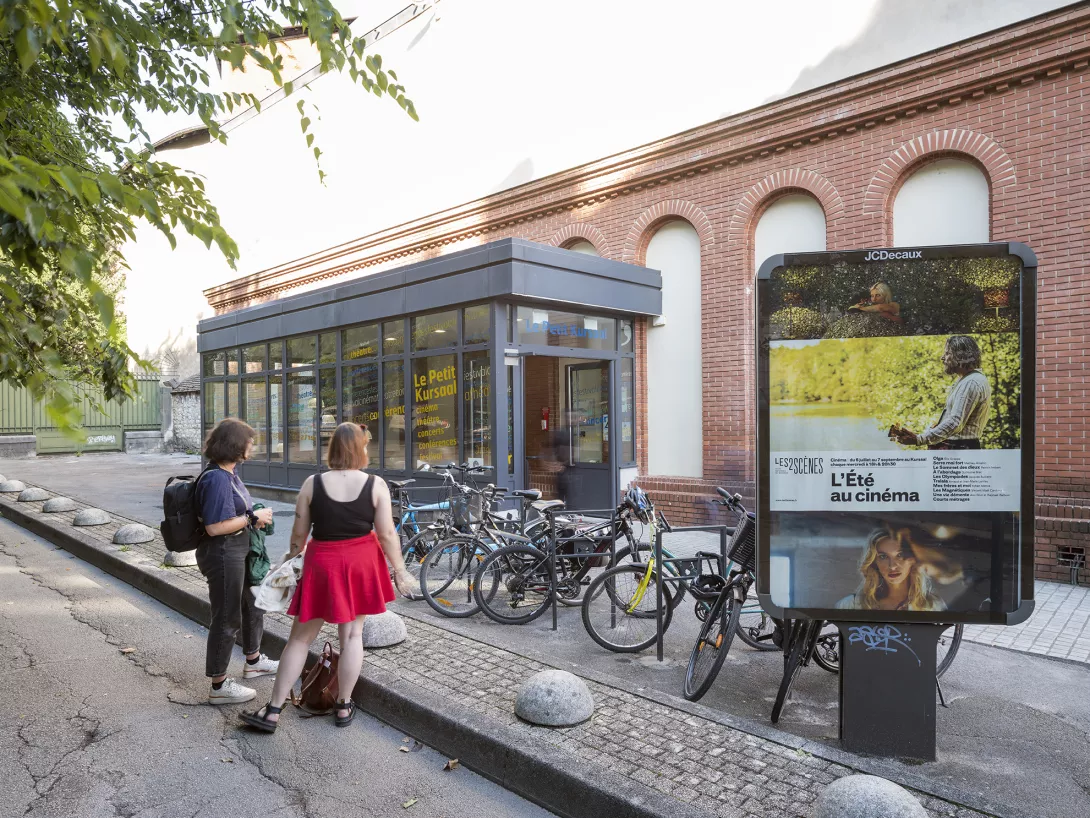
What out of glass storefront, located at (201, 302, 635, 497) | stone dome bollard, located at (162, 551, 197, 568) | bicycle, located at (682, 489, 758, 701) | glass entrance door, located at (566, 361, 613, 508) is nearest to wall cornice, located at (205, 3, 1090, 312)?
glass storefront, located at (201, 302, 635, 497)

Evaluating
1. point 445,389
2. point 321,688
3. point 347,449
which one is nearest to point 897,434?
point 347,449

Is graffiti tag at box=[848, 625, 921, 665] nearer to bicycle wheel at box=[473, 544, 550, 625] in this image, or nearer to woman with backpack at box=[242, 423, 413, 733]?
woman with backpack at box=[242, 423, 413, 733]

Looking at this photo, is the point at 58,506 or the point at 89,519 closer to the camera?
the point at 89,519

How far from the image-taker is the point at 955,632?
4.83 m

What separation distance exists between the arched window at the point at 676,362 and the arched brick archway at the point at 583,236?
2.62 ft

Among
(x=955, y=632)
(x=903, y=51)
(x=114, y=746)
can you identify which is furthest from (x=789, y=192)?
(x=114, y=746)

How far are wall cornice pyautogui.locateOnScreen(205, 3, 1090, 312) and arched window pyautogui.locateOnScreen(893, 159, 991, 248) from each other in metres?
0.77

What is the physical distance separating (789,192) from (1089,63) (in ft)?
11.5

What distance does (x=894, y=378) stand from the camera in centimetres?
384

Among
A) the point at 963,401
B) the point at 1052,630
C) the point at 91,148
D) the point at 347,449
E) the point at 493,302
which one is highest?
the point at 91,148

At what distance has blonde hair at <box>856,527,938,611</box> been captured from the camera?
3848 mm

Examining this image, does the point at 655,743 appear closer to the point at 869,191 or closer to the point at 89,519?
the point at 869,191

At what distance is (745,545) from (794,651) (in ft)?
2.30

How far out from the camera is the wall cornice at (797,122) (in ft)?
26.2
